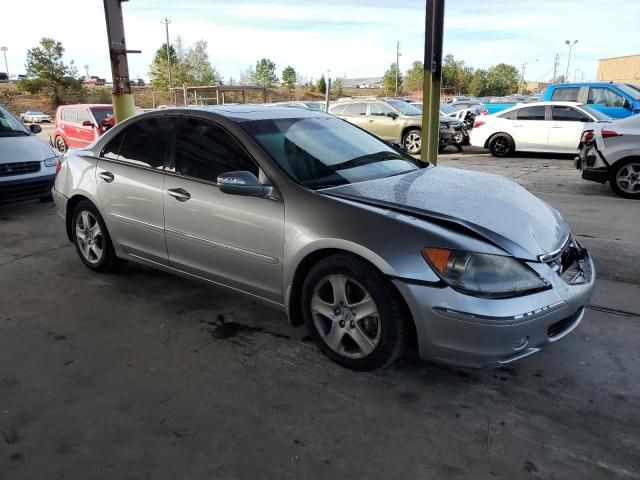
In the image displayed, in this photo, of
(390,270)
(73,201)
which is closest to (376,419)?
(390,270)

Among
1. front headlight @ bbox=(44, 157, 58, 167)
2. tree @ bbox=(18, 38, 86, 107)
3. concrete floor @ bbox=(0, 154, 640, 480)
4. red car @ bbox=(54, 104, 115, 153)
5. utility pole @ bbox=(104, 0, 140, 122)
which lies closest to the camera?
concrete floor @ bbox=(0, 154, 640, 480)

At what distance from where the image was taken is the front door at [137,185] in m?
3.96

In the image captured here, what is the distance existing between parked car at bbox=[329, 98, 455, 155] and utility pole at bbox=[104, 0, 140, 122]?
22.7 ft

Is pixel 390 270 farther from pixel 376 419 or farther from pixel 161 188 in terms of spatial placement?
pixel 161 188

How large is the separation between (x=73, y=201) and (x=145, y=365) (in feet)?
7.48

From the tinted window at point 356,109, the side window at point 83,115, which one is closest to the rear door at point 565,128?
the tinted window at point 356,109

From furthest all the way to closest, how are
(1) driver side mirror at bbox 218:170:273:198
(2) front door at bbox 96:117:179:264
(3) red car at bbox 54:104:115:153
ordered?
(3) red car at bbox 54:104:115:153
(2) front door at bbox 96:117:179:264
(1) driver side mirror at bbox 218:170:273:198

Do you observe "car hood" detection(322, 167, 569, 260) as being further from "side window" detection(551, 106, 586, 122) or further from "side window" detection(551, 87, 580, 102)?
"side window" detection(551, 87, 580, 102)

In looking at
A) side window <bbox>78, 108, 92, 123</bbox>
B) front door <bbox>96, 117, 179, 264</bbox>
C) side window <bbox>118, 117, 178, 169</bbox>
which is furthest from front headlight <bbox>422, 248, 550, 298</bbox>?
side window <bbox>78, 108, 92, 123</bbox>

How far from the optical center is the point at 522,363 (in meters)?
3.17

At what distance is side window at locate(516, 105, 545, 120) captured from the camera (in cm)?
1309

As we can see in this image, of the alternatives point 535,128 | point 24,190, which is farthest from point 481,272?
point 535,128

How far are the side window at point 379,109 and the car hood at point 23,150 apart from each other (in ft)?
31.2

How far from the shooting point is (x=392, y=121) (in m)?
14.9
